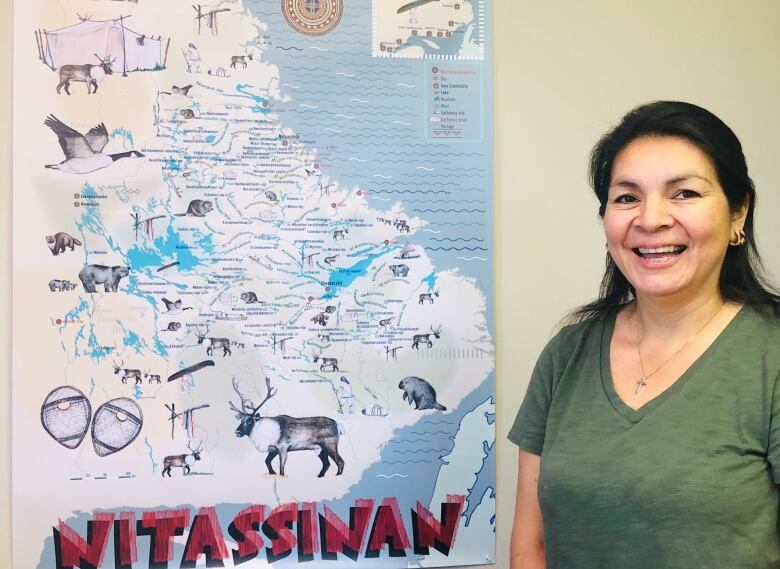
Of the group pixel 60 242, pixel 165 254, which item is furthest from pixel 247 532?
pixel 60 242

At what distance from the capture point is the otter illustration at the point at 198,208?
1424 mm

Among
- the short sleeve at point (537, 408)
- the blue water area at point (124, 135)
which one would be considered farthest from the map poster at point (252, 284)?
the short sleeve at point (537, 408)

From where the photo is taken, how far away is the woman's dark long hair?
0.99 metres

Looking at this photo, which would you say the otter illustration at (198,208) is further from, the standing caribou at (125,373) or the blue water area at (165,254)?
the standing caribou at (125,373)

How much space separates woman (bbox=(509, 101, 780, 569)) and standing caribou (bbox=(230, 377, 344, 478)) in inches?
20.3

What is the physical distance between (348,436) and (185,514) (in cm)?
39

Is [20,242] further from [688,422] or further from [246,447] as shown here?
[688,422]

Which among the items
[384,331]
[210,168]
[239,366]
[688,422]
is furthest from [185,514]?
[688,422]

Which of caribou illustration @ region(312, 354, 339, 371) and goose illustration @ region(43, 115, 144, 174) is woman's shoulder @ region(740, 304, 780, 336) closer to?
caribou illustration @ region(312, 354, 339, 371)

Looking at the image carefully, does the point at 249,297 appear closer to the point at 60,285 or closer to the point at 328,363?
the point at 328,363

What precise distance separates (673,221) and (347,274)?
717mm

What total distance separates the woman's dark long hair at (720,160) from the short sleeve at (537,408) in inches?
11.3

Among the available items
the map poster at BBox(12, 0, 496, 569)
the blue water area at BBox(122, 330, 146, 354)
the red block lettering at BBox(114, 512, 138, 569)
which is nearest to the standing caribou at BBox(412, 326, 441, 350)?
the map poster at BBox(12, 0, 496, 569)

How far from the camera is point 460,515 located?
150 cm
